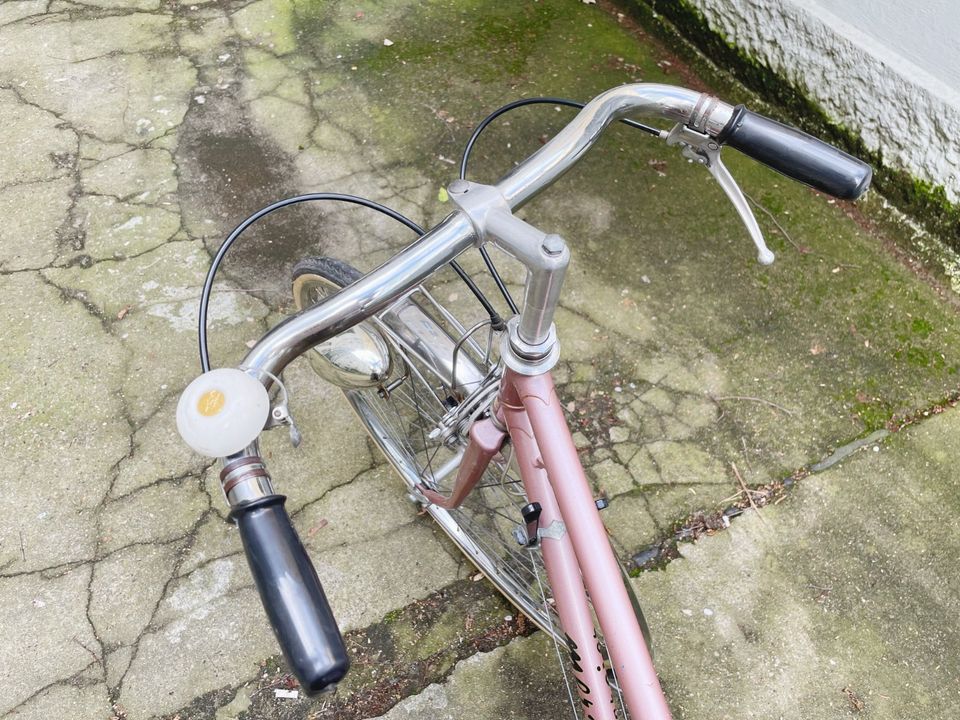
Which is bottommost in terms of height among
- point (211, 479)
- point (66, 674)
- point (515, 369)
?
point (66, 674)

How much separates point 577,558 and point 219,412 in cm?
67

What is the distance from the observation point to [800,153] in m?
1.21

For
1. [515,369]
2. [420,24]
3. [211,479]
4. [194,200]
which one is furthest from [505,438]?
[420,24]

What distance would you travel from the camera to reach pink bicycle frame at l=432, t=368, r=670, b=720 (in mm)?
1179

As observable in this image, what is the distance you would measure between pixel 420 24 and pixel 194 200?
1.72 metres

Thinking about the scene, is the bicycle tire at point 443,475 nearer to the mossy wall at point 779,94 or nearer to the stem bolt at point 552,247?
the stem bolt at point 552,247

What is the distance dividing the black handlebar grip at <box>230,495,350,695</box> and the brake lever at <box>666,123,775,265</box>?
85 cm

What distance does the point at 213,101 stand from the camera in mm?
3611

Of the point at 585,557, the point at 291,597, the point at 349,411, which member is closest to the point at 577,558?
the point at 585,557

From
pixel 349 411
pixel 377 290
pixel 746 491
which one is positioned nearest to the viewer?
pixel 377 290

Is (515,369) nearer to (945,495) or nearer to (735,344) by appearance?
(735,344)

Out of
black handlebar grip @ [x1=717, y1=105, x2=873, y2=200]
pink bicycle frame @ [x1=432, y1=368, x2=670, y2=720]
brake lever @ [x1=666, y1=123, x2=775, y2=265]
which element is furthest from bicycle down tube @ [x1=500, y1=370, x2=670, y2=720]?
black handlebar grip @ [x1=717, y1=105, x2=873, y2=200]

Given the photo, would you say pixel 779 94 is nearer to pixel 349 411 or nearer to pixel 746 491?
pixel 746 491

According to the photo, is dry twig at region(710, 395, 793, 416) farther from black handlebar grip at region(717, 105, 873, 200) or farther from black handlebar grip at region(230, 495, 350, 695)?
black handlebar grip at region(230, 495, 350, 695)
